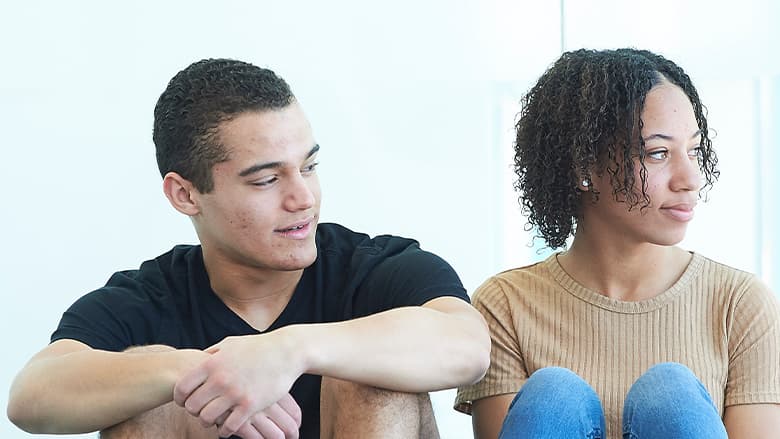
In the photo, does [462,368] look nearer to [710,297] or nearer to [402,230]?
[710,297]

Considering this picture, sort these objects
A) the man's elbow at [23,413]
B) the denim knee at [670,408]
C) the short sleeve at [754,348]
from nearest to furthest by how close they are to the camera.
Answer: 1. the denim knee at [670,408]
2. the man's elbow at [23,413]
3. the short sleeve at [754,348]

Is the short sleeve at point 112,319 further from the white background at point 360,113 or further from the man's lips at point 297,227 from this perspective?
the white background at point 360,113

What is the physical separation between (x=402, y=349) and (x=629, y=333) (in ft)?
1.48

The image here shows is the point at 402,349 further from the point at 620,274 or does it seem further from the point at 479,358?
the point at 620,274

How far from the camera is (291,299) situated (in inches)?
68.7

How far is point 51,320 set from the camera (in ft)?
8.95

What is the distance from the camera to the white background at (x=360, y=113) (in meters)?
2.71

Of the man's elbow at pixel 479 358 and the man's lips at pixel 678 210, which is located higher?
the man's lips at pixel 678 210

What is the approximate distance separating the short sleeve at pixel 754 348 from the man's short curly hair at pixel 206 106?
76 centimetres

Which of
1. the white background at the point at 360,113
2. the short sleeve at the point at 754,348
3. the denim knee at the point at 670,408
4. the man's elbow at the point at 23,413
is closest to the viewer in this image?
the denim knee at the point at 670,408

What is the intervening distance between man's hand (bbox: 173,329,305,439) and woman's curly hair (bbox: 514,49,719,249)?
0.59 meters

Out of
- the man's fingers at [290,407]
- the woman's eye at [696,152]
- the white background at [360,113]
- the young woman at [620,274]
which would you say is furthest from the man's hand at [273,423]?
the white background at [360,113]

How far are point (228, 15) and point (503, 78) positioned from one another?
0.92m

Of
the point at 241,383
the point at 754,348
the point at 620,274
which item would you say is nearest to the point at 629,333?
the point at 620,274
